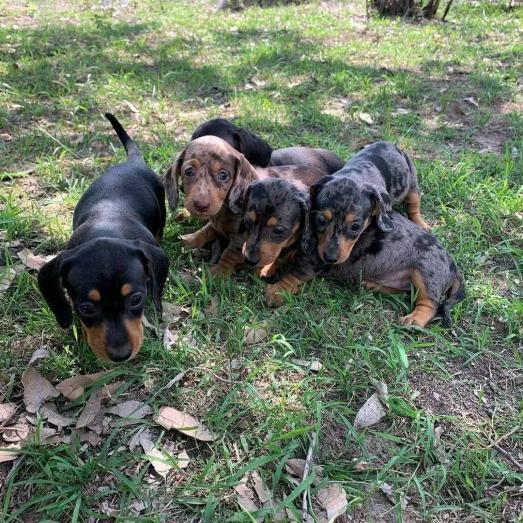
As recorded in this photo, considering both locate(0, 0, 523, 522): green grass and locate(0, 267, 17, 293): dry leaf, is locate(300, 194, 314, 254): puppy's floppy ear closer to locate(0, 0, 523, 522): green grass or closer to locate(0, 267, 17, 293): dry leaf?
locate(0, 0, 523, 522): green grass

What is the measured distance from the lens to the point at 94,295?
2770mm

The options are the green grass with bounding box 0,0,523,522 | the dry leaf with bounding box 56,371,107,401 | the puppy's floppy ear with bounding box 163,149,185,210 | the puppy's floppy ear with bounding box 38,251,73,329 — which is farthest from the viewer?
the puppy's floppy ear with bounding box 163,149,185,210

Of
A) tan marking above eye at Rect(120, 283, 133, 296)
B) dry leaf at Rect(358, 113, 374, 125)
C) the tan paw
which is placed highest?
tan marking above eye at Rect(120, 283, 133, 296)

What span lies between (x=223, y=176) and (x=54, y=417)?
6.95ft

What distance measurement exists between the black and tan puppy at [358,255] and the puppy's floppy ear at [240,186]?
16 cm

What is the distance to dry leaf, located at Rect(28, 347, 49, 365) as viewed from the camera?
10.3 ft

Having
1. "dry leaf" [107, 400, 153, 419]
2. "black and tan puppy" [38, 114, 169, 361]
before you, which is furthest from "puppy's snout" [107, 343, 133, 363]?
"dry leaf" [107, 400, 153, 419]

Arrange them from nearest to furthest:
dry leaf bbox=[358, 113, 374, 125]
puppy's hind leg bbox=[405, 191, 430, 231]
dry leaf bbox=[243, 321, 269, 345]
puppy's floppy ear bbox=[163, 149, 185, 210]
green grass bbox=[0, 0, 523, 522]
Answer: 1. green grass bbox=[0, 0, 523, 522]
2. dry leaf bbox=[243, 321, 269, 345]
3. puppy's floppy ear bbox=[163, 149, 185, 210]
4. puppy's hind leg bbox=[405, 191, 430, 231]
5. dry leaf bbox=[358, 113, 374, 125]

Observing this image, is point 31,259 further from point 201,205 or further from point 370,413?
point 370,413

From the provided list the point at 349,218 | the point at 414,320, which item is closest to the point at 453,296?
the point at 414,320

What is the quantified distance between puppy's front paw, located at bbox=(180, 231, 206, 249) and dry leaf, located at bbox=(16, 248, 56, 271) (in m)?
1.05

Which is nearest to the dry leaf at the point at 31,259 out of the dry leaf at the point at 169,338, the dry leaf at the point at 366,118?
the dry leaf at the point at 169,338

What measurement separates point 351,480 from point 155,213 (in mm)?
2436

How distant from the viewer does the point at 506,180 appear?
200 inches
